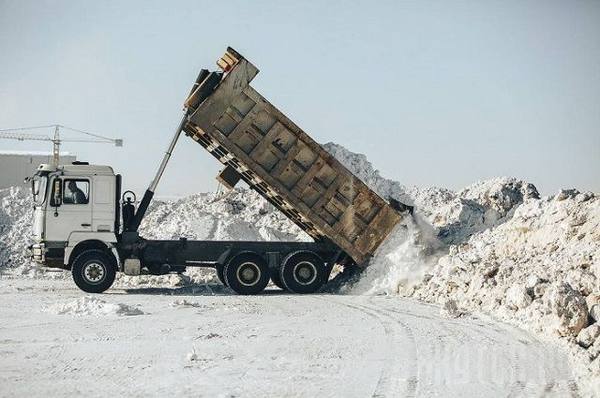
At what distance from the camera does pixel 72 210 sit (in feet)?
50.3

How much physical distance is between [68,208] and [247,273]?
396 centimetres

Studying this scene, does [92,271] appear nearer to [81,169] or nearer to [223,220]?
[81,169]

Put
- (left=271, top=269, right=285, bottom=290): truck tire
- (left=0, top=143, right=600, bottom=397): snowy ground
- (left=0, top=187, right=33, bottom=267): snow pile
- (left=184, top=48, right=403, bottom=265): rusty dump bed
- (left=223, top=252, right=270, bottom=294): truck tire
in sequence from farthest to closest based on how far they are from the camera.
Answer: (left=0, top=187, right=33, bottom=267): snow pile, (left=271, top=269, right=285, bottom=290): truck tire, (left=223, top=252, right=270, bottom=294): truck tire, (left=184, top=48, right=403, bottom=265): rusty dump bed, (left=0, top=143, right=600, bottom=397): snowy ground

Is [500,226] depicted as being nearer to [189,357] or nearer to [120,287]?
[120,287]

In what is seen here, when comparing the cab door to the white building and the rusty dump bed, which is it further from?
the white building

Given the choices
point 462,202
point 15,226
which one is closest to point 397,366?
point 462,202

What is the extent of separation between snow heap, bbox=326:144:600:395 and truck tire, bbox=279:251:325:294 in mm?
758

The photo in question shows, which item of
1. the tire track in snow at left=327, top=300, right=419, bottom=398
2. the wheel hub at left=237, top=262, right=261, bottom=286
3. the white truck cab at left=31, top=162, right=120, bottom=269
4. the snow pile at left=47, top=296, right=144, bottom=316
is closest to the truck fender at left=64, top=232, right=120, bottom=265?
the white truck cab at left=31, top=162, right=120, bottom=269

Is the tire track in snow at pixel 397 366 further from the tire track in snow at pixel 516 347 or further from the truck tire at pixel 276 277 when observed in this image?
the truck tire at pixel 276 277

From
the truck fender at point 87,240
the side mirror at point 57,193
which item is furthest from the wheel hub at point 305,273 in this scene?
the side mirror at point 57,193

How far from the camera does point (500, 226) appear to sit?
54.9ft

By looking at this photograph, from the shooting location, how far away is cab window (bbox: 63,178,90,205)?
50.3 ft

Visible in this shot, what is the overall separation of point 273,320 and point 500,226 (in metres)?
7.05

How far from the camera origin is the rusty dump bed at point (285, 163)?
14.7 meters
